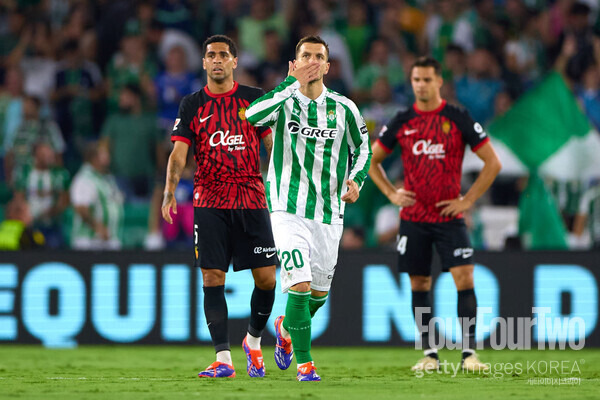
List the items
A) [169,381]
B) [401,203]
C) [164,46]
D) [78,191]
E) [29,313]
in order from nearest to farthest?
1. [169,381]
2. [401,203]
3. [29,313]
4. [78,191]
5. [164,46]

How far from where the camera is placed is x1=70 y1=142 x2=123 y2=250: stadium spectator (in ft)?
40.9

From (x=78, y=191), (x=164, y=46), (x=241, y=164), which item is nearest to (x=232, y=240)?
(x=241, y=164)

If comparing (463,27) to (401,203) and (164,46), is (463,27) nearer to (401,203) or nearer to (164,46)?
(164,46)

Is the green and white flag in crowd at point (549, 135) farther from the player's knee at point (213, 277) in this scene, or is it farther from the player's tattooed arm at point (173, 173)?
the player's tattooed arm at point (173, 173)

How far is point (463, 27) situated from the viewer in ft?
48.0

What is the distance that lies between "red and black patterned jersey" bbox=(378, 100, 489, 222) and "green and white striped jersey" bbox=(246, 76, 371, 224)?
56.1 inches

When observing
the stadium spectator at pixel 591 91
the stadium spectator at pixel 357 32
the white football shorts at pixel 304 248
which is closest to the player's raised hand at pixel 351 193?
the white football shorts at pixel 304 248

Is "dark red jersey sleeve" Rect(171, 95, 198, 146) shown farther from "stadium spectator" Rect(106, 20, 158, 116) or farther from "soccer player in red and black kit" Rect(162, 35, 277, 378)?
"stadium spectator" Rect(106, 20, 158, 116)

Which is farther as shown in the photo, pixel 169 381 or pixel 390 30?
pixel 390 30

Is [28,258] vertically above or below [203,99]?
below

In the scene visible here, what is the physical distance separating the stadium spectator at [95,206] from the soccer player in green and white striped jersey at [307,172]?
588cm

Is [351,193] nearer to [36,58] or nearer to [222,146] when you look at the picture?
[222,146]

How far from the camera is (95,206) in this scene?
12492 mm

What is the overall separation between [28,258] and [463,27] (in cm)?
724
